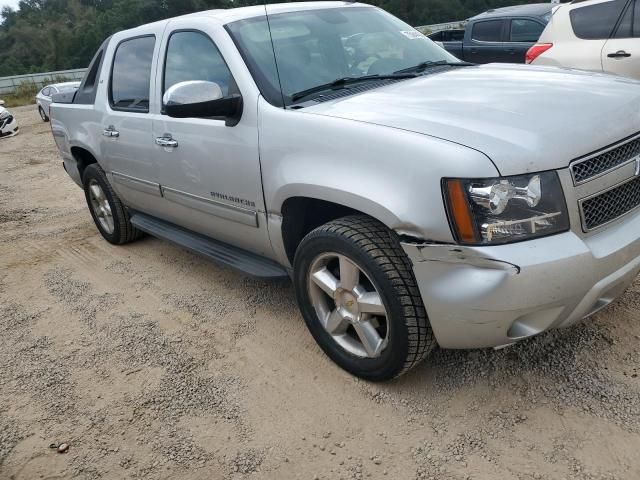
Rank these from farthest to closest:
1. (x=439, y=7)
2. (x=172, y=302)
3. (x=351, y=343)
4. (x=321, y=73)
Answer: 1. (x=439, y=7)
2. (x=172, y=302)
3. (x=321, y=73)
4. (x=351, y=343)

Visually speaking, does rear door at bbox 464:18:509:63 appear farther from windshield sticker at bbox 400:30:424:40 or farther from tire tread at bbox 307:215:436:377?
tire tread at bbox 307:215:436:377

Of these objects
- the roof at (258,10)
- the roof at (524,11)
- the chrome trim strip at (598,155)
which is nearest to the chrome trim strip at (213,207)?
the roof at (258,10)

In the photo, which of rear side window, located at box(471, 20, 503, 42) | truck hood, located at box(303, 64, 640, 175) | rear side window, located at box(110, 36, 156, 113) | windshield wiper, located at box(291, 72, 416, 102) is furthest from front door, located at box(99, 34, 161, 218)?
rear side window, located at box(471, 20, 503, 42)

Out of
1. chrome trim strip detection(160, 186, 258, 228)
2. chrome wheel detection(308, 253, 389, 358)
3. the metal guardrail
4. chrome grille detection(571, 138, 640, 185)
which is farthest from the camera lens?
the metal guardrail

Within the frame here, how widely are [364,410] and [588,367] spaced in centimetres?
109

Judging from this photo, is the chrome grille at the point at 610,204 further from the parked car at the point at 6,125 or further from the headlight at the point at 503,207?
the parked car at the point at 6,125

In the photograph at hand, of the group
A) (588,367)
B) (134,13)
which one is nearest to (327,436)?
(588,367)

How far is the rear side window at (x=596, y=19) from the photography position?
5730 mm

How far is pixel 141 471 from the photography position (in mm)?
2418

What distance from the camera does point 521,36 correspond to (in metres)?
8.80

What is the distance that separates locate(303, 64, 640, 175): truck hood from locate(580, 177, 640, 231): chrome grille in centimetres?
20

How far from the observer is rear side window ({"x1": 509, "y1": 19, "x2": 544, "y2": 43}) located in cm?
857

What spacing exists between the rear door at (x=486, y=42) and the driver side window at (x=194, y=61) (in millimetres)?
6580

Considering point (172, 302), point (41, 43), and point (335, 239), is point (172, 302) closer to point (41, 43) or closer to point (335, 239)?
point (335, 239)
